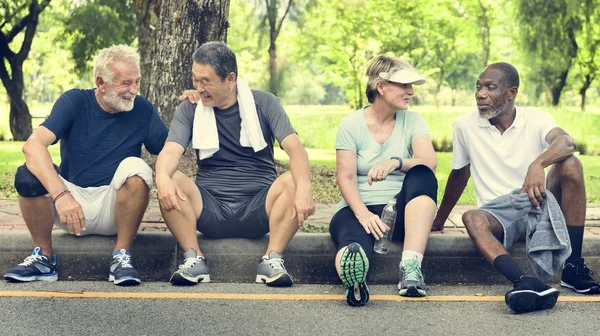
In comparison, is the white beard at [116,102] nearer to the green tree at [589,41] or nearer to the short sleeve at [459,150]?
the short sleeve at [459,150]

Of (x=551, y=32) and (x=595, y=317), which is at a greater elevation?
(x=551, y=32)

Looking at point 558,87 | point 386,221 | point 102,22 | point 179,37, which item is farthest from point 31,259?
point 558,87

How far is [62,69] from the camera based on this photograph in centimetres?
5866

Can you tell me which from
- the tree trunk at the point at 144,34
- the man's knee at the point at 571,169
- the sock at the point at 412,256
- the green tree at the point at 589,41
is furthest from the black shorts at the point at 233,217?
the green tree at the point at 589,41

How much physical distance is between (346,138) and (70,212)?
5.48 ft

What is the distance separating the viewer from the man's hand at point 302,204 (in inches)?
Result: 206

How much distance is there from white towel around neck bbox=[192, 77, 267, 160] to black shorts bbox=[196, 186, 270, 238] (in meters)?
0.27

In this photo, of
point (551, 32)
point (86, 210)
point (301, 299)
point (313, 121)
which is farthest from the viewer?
point (551, 32)

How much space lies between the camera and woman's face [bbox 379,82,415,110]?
555 centimetres

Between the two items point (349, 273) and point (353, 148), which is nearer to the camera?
point (349, 273)

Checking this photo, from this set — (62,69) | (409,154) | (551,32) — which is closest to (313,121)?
(551,32)

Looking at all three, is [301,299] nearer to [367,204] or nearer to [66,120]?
[367,204]

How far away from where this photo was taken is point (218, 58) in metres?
5.46

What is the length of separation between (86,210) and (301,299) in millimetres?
1391
